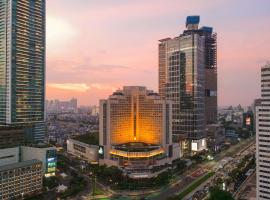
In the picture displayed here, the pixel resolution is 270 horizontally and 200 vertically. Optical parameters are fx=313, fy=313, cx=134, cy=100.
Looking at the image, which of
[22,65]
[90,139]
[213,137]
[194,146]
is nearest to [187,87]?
[194,146]

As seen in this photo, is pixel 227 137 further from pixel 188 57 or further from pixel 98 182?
pixel 98 182

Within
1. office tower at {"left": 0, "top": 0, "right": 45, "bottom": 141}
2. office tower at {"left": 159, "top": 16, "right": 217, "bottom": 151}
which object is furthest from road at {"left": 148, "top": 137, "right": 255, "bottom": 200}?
office tower at {"left": 0, "top": 0, "right": 45, "bottom": 141}

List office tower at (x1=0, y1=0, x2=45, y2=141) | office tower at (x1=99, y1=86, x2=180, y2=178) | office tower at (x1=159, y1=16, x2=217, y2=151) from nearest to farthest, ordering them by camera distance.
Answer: office tower at (x1=99, y1=86, x2=180, y2=178), office tower at (x1=0, y1=0, x2=45, y2=141), office tower at (x1=159, y1=16, x2=217, y2=151)

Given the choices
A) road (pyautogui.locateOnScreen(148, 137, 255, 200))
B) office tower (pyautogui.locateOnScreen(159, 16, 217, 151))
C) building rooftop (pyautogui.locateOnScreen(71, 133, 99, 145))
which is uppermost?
office tower (pyautogui.locateOnScreen(159, 16, 217, 151))

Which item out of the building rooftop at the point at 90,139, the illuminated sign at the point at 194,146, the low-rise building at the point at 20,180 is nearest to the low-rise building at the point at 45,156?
the low-rise building at the point at 20,180

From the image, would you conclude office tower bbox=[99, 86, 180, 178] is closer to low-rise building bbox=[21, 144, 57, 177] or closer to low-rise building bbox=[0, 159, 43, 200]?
low-rise building bbox=[21, 144, 57, 177]

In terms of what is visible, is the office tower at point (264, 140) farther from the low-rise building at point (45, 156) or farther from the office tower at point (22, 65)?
the office tower at point (22, 65)
